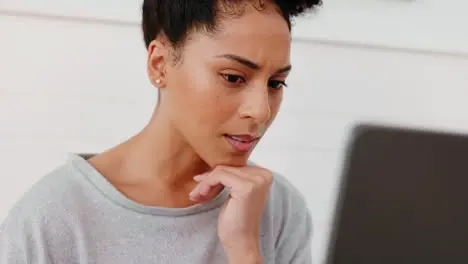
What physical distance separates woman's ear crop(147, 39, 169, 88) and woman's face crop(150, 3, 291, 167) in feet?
0.03

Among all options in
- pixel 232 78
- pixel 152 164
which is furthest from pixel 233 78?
pixel 152 164

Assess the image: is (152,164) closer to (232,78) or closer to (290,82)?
(232,78)

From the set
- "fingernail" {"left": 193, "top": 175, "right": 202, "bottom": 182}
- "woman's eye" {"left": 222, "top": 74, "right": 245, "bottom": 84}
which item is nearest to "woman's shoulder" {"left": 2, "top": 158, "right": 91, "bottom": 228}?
"fingernail" {"left": 193, "top": 175, "right": 202, "bottom": 182}

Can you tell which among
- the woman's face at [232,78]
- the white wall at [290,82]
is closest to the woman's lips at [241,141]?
the woman's face at [232,78]

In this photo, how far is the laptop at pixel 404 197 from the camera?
61 centimetres

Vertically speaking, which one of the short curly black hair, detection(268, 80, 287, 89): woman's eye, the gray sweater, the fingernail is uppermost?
the short curly black hair

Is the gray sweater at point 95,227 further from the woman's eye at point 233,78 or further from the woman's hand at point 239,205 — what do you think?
the woman's eye at point 233,78

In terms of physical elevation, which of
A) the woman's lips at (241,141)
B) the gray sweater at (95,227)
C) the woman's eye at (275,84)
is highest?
the woman's eye at (275,84)

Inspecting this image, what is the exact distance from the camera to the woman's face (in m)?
0.65

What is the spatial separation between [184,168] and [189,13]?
A: 0.25 meters

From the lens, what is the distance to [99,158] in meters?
0.77

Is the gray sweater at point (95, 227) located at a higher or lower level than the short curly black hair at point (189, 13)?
lower

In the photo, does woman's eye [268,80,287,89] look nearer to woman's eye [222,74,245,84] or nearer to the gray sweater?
woman's eye [222,74,245,84]

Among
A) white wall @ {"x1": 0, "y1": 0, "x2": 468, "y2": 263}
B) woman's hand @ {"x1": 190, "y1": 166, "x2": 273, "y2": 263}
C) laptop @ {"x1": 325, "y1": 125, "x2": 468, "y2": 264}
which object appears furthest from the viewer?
white wall @ {"x1": 0, "y1": 0, "x2": 468, "y2": 263}
